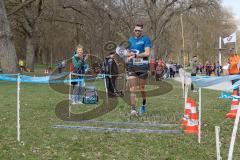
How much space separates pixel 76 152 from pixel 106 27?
1271 inches

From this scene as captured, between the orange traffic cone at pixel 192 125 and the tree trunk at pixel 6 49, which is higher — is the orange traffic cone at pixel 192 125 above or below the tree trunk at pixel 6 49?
below

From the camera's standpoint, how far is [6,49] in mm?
27578

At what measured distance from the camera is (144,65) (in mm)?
11375

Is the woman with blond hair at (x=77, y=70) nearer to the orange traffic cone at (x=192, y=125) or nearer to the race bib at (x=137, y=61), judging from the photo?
the race bib at (x=137, y=61)

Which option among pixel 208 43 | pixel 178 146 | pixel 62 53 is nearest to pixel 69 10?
pixel 62 53

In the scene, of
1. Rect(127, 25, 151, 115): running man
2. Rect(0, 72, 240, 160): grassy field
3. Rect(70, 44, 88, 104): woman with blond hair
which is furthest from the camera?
Rect(70, 44, 88, 104): woman with blond hair

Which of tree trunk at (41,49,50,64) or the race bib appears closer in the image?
the race bib


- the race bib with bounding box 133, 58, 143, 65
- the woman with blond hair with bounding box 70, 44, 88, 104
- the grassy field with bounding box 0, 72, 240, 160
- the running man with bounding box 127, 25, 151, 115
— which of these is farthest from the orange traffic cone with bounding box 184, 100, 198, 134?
the woman with blond hair with bounding box 70, 44, 88, 104

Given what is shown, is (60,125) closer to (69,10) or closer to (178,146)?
(178,146)

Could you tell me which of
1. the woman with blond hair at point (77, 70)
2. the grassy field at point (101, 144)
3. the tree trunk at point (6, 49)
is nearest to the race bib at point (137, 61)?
the grassy field at point (101, 144)

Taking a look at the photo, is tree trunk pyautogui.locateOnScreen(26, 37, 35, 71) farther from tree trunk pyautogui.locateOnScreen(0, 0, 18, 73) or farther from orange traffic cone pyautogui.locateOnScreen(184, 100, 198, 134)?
orange traffic cone pyautogui.locateOnScreen(184, 100, 198, 134)

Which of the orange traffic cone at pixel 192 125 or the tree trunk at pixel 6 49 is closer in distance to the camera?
the orange traffic cone at pixel 192 125

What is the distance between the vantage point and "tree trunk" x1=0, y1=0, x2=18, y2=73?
26.8 meters

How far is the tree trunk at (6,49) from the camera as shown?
2678cm
